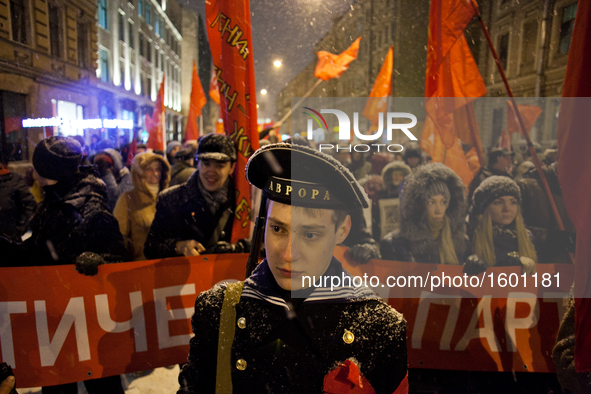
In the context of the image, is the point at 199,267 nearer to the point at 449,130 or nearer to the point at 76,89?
the point at 449,130

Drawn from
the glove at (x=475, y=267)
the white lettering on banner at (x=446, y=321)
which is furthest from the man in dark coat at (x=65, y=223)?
the glove at (x=475, y=267)

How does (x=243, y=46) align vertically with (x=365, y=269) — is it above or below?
above

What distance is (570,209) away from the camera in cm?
202

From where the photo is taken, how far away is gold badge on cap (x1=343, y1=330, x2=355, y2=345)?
1.28m

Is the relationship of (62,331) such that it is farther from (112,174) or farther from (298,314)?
(112,174)

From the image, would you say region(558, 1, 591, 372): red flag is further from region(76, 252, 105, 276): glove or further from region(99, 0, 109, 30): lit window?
region(99, 0, 109, 30): lit window

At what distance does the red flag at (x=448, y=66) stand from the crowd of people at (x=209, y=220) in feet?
2.20

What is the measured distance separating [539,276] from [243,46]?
9.46 ft

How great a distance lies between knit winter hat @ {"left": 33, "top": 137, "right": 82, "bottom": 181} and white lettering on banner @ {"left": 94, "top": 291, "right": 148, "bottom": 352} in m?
0.95

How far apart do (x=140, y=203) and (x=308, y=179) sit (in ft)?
10.4

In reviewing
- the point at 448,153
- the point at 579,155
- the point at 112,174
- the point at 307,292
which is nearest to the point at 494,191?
the point at 448,153

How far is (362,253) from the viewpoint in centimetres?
294

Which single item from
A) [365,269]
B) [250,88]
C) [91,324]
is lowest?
[91,324]

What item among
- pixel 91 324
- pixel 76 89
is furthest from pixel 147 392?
pixel 76 89
